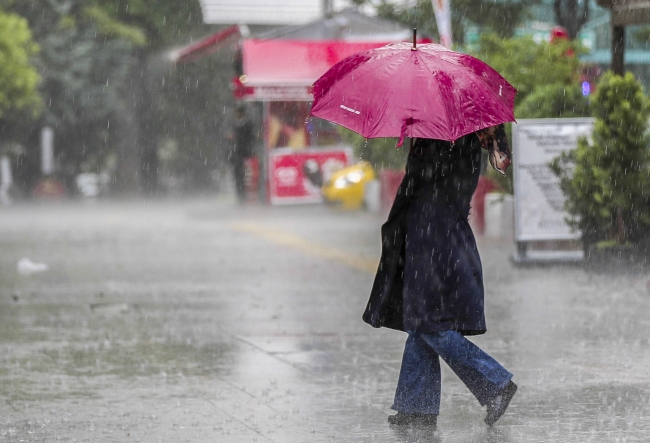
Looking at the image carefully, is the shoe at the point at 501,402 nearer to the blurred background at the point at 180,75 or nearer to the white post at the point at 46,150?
the blurred background at the point at 180,75

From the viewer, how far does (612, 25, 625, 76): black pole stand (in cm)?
1241

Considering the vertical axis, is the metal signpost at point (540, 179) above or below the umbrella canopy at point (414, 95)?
below

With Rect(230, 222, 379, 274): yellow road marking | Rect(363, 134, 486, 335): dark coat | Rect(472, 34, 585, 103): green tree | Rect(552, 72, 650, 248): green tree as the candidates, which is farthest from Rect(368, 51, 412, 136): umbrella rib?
Rect(472, 34, 585, 103): green tree

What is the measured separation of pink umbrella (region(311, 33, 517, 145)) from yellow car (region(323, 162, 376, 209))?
1716 cm

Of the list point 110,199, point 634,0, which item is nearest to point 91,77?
point 110,199

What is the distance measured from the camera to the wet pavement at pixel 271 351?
609 cm

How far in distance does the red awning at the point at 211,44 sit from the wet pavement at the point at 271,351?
1156cm

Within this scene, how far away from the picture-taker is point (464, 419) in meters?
6.24

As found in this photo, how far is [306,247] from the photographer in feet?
53.2

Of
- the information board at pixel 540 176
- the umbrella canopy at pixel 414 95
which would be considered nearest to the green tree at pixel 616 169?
the information board at pixel 540 176

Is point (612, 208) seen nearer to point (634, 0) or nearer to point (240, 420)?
point (634, 0)

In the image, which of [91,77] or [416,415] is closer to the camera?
[416,415]

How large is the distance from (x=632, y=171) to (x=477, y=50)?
21.9ft

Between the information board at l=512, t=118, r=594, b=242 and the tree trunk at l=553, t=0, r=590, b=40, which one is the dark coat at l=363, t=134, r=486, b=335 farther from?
the tree trunk at l=553, t=0, r=590, b=40
